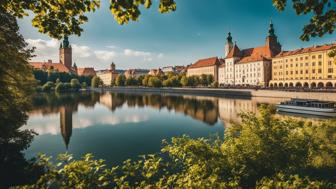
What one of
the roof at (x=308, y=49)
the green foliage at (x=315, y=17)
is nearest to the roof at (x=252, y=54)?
the roof at (x=308, y=49)

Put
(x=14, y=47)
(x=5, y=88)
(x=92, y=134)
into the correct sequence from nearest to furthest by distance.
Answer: (x=5, y=88) → (x=14, y=47) → (x=92, y=134)

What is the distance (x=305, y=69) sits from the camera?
77.4 metres

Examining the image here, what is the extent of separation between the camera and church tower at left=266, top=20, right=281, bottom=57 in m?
101

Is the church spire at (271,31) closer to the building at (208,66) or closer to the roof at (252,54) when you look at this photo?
the roof at (252,54)

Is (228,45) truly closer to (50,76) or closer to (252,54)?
(252,54)

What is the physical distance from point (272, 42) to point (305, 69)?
89.6 feet

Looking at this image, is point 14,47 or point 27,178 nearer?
point 27,178

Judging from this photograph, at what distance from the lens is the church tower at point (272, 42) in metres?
101

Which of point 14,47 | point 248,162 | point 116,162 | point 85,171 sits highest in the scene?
point 14,47

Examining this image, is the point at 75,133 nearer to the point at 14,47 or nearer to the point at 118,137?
the point at 118,137

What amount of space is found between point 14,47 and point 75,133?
1304cm

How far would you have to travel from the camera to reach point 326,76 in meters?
70.6

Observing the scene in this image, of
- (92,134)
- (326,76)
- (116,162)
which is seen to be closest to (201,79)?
(326,76)

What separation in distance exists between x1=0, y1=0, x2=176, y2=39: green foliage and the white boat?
3829 cm
